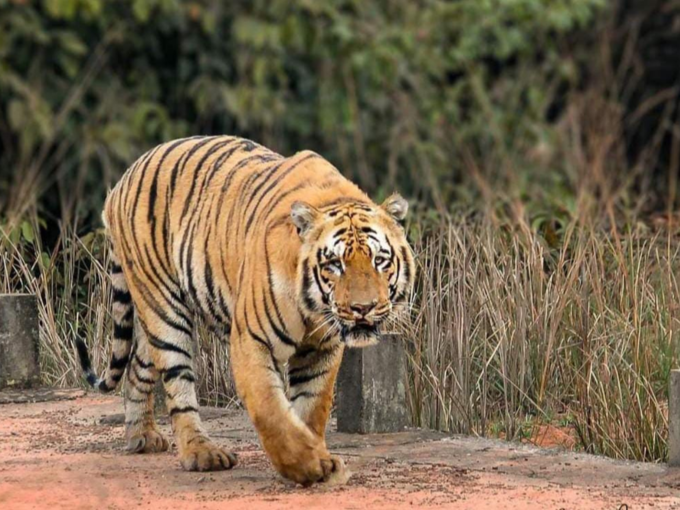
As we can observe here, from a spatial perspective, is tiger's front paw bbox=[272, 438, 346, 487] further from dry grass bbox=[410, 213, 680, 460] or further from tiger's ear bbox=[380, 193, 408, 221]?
dry grass bbox=[410, 213, 680, 460]

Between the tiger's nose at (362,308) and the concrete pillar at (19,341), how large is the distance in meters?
3.03

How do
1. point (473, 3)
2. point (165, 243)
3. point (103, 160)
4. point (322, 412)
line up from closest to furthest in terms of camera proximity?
point (322, 412) < point (165, 243) < point (103, 160) < point (473, 3)

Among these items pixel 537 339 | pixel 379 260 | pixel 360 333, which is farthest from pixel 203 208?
pixel 537 339

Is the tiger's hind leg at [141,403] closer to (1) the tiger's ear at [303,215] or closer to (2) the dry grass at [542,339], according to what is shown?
(2) the dry grass at [542,339]

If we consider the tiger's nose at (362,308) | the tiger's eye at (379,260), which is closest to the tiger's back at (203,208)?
the tiger's eye at (379,260)

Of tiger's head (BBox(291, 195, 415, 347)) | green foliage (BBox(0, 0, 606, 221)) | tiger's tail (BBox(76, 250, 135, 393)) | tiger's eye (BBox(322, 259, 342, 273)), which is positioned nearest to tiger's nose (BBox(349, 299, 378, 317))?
tiger's head (BBox(291, 195, 415, 347))

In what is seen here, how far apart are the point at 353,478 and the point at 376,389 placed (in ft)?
3.40

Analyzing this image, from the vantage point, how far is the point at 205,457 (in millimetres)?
6062

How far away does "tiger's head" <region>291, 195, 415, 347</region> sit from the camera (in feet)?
18.1

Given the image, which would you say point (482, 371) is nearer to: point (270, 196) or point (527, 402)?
point (527, 402)

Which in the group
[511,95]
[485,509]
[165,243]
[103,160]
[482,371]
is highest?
[511,95]

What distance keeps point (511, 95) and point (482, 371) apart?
830 centimetres

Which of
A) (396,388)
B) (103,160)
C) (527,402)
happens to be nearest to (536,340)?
(527,402)

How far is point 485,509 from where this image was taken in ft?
17.5
